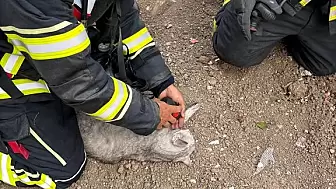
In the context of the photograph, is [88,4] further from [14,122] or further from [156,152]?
[156,152]

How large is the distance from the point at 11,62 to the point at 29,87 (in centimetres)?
10

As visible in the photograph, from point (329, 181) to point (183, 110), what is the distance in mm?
476

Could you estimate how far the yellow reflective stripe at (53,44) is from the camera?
4.03ft

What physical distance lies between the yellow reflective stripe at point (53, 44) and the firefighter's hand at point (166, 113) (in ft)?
1.31

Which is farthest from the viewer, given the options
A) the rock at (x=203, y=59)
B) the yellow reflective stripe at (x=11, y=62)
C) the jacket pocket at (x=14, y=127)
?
the rock at (x=203, y=59)

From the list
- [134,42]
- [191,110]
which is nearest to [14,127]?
[134,42]

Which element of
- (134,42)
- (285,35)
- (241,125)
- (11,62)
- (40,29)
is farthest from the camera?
(285,35)

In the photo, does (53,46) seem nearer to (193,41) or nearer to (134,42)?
(134,42)

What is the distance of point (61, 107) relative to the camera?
161 cm

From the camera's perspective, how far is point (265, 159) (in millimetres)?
1717

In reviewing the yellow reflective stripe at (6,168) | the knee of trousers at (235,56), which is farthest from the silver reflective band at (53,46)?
the knee of trousers at (235,56)

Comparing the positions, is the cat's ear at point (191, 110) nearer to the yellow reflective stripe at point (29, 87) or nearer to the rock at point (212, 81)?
the rock at point (212, 81)

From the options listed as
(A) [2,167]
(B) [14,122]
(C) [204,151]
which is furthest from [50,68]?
(C) [204,151]

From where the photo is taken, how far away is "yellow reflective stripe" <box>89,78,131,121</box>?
55.7 inches
